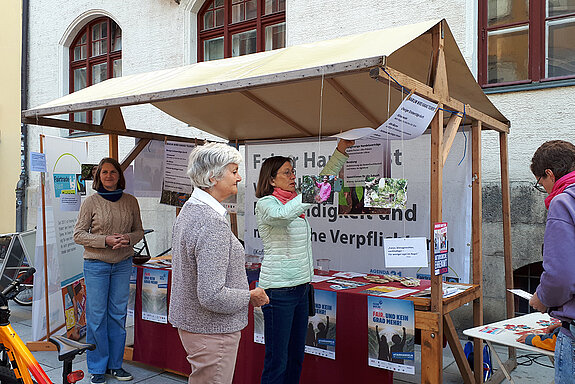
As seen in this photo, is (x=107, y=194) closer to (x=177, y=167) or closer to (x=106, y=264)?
(x=106, y=264)

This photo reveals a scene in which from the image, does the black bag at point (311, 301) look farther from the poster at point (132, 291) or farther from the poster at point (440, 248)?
the poster at point (132, 291)

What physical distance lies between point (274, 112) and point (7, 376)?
10.0 feet

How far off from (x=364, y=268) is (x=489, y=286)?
5.07ft

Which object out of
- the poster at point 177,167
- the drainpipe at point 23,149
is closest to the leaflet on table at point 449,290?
the poster at point 177,167

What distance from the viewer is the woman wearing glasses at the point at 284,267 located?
10.7 ft

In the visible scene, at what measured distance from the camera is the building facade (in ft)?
18.1

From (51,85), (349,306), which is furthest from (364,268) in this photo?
(51,85)

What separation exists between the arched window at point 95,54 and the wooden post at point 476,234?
25.3 feet

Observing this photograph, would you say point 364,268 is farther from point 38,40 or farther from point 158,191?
point 38,40

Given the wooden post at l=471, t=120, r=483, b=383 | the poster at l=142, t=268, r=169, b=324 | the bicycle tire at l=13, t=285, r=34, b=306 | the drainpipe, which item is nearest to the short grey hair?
the poster at l=142, t=268, r=169, b=324

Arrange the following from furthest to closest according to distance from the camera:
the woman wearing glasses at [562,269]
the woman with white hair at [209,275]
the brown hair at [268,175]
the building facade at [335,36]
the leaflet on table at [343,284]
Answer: the building facade at [335,36] < the leaflet on table at [343,284] < the brown hair at [268,175] < the woman with white hair at [209,275] < the woman wearing glasses at [562,269]

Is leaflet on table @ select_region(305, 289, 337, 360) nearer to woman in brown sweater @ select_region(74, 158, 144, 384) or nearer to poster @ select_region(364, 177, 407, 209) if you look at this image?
poster @ select_region(364, 177, 407, 209)

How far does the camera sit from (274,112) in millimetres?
5012

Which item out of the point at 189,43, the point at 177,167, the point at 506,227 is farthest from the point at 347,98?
the point at 189,43
